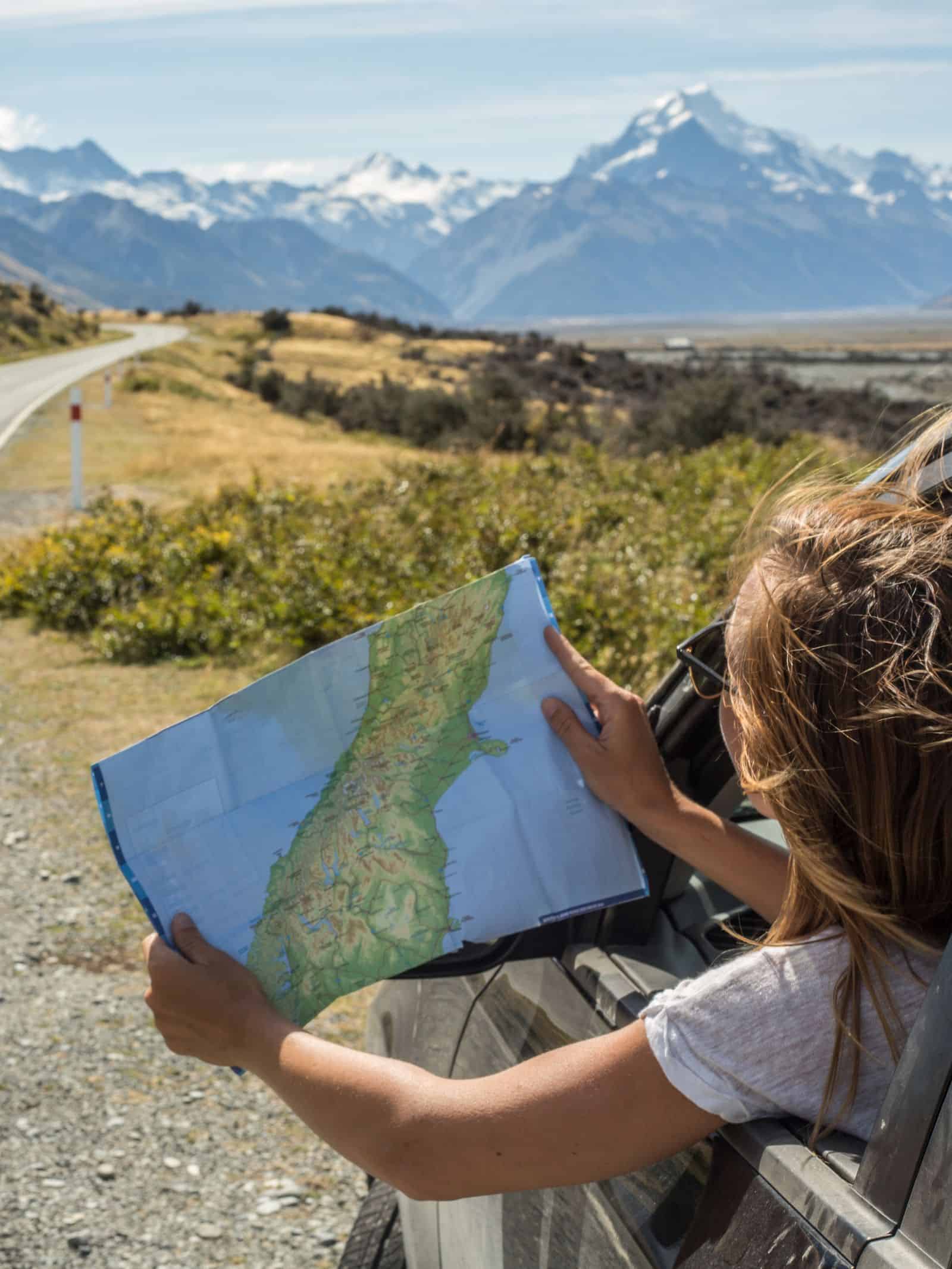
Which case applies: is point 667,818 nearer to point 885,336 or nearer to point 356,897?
point 356,897

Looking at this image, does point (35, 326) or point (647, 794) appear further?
point (35, 326)

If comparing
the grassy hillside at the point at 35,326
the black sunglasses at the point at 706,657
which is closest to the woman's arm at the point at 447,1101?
the black sunglasses at the point at 706,657

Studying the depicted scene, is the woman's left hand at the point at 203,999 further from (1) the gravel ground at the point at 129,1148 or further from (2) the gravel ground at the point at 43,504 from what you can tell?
(2) the gravel ground at the point at 43,504

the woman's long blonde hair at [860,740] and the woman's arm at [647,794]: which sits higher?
the woman's long blonde hair at [860,740]

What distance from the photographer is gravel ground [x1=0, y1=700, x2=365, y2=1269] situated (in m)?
3.05

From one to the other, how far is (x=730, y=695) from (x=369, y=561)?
25.5 ft

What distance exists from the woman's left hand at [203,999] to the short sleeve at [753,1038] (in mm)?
547

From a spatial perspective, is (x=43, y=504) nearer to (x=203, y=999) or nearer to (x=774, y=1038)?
(x=203, y=999)

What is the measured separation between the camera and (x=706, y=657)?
1775 mm

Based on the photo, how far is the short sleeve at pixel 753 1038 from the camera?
113 cm

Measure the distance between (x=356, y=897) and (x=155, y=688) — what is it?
22.5ft

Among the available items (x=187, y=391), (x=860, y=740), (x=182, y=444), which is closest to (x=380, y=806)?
(x=860, y=740)

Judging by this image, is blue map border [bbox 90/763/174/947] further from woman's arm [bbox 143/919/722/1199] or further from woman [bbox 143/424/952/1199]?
woman [bbox 143/424/952/1199]

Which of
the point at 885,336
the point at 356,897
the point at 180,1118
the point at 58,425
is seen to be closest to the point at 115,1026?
the point at 180,1118
